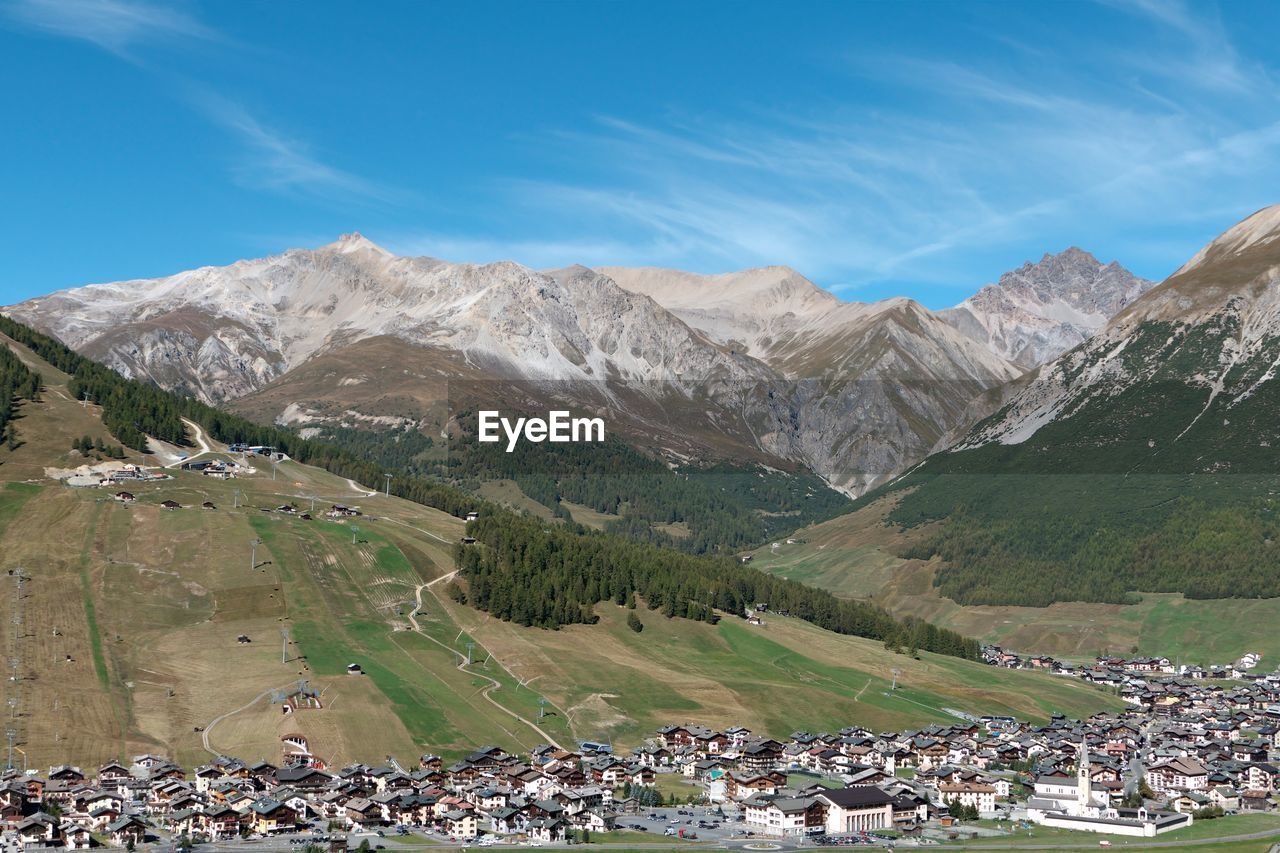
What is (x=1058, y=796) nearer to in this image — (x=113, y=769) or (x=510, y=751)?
(x=510, y=751)

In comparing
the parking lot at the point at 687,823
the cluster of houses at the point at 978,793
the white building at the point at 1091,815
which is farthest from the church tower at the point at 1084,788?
the parking lot at the point at 687,823

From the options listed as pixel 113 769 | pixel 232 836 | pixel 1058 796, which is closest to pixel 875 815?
pixel 1058 796

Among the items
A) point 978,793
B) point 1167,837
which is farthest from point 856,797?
point 1167,837

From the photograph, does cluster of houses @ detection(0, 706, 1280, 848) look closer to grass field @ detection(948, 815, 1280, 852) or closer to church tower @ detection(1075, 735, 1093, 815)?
church tower @ detection(1075, 735, 1093, 815)

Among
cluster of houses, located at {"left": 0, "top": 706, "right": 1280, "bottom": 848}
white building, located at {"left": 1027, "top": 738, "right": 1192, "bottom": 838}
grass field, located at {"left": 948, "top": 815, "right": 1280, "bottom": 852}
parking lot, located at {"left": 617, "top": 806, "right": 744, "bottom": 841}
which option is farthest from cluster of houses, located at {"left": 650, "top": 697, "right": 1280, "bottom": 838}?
parking lot, located at {"left": 617, "top": 806, "right": 744, "bottom": 841}

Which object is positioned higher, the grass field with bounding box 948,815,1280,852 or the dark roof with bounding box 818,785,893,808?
the dark roof with bounding box 818,785,893,808

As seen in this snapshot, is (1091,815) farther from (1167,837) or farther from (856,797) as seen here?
(856,797)

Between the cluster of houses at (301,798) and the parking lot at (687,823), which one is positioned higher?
the cluster of houses at (301,798)

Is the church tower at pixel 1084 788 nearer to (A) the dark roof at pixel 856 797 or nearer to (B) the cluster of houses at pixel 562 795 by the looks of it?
(B) the cluster of houses at pixel 562 795

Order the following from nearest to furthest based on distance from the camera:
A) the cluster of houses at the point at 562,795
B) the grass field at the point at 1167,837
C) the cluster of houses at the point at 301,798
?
the cluster of houses at the point at 301,798 → the grass field at the point at 1167,837 → the cluster of houses at the point at 562,795

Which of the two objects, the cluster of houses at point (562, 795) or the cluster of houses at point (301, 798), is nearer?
the cluster of houses at point (301, 798)

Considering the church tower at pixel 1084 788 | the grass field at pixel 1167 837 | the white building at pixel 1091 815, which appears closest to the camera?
the grass field at pixel 1167 837
